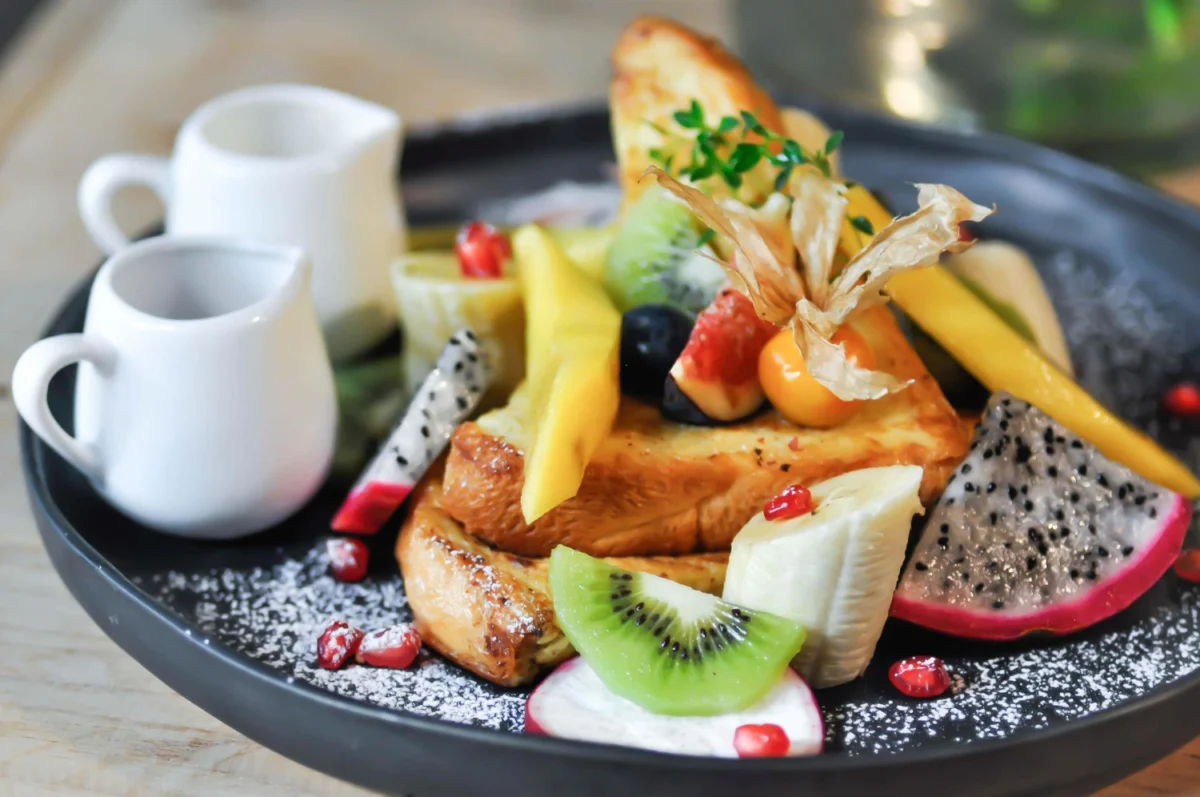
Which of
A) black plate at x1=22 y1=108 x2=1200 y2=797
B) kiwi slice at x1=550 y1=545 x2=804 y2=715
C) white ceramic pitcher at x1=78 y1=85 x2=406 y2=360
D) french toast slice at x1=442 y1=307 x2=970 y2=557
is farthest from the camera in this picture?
white ceramic pitcher at x1=78 y1=85 x2=406 y2=360

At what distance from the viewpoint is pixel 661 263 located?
1.75 metres

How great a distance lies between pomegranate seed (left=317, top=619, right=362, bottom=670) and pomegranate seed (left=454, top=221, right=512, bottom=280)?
614mm

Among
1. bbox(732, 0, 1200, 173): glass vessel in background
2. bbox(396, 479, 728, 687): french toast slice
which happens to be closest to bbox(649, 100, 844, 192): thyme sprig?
bbox(396, 479, 728, 687): french toast slice

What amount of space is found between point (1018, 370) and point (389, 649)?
0.97m

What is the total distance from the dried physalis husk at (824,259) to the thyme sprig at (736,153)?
0.05m

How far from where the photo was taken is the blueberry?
1616 millimetres

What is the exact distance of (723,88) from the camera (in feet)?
6.32

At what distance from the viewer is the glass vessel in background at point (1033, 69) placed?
2814 millimetres

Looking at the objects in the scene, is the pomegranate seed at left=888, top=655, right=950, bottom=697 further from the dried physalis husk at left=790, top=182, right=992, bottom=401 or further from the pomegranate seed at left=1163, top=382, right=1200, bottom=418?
the pomegranate seed at left=1163, top=382, right=1200, bottom=418

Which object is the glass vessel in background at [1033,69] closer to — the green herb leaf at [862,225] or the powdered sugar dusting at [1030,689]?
the green herb leaf at [862,225]

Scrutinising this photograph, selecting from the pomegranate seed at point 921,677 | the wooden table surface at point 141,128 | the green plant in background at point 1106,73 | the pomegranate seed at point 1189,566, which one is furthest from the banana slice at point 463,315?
the green plant in background at point 1106,73

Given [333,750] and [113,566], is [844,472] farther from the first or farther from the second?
[113,566]

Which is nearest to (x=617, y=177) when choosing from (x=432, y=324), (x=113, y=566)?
(x=432, y=324)

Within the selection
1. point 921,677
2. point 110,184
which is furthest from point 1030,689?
point 110,184
